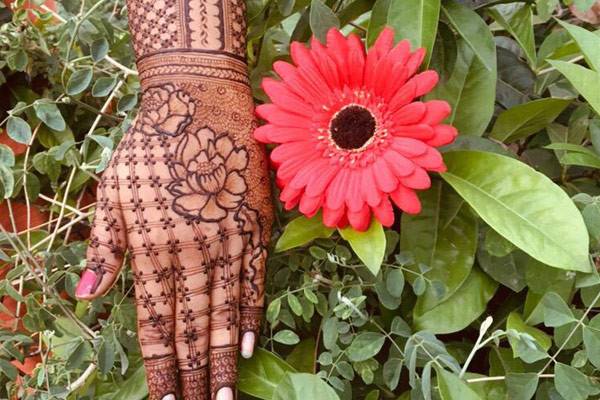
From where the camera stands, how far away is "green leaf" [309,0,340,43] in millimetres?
626

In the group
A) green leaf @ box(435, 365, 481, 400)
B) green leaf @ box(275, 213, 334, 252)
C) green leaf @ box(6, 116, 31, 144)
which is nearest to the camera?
green leaf @ box(435, 365, 481, 400)

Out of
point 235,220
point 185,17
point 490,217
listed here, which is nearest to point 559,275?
point 490,217

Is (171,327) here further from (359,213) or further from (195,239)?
(359,213)

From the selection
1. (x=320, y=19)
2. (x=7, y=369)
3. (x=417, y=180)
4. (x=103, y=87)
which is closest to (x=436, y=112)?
(x=417, y=180)

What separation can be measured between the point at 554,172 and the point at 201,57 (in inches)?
13.8

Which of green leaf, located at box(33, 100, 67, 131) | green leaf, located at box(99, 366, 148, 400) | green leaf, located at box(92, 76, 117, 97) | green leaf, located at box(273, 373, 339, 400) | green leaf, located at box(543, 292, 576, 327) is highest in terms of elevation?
green leaf, located at box(92, 76, 117, 97)

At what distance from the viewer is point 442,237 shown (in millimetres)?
656

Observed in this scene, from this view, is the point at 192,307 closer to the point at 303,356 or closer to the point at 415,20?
the point at 303,356

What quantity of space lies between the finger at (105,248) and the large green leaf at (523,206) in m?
0.27

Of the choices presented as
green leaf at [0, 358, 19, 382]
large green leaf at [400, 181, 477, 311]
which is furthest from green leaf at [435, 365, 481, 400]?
green leaf at [0, 358, 19, 382]

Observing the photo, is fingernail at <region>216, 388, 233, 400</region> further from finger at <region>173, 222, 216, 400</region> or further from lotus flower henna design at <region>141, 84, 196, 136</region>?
lotus flower henna design at <region>141, 84, 196, 136</region>

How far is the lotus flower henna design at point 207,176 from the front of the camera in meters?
0.58

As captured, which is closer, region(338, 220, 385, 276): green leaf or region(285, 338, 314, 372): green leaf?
region(338, 220, 385, 276): green leaf

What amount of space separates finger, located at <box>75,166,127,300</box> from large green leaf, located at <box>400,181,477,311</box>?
25 centimetres
